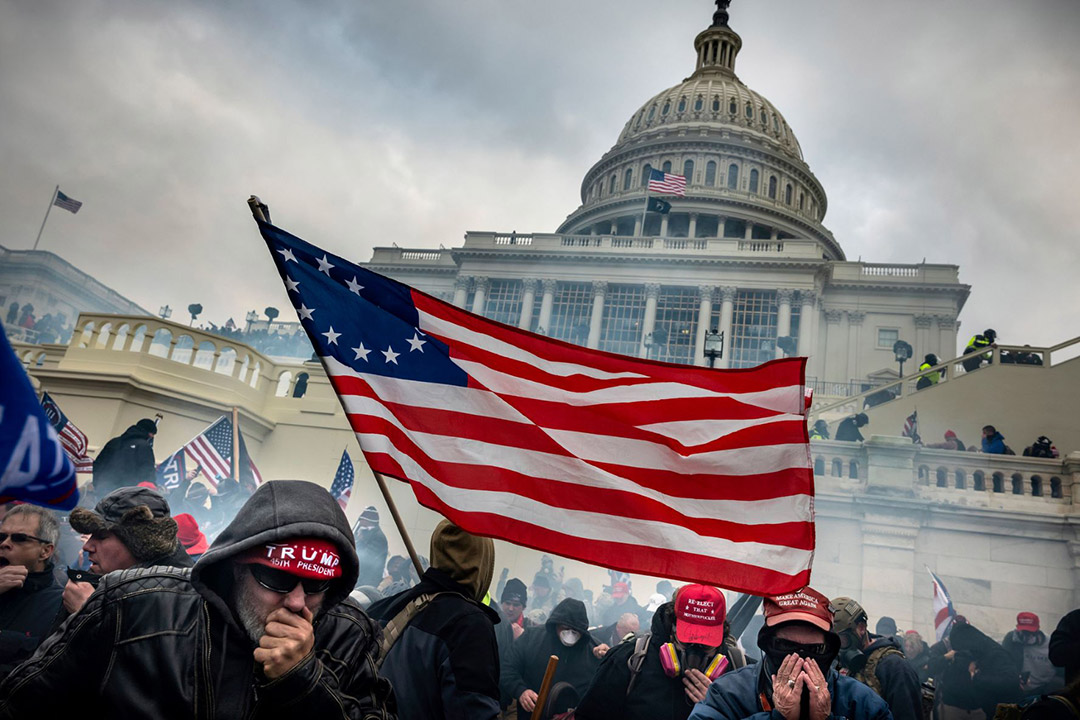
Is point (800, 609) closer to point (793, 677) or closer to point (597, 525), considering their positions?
point (793, 677)

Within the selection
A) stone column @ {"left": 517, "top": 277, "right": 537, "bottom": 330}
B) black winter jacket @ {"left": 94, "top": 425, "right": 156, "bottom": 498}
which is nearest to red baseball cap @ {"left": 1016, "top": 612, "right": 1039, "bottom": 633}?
black winter jacket @ {"left": 94, "top": 425, "right": 156, "bottom": 498}

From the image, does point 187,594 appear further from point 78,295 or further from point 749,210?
point 749,210

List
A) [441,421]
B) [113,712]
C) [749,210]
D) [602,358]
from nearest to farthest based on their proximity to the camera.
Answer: [113,712], [441,421], [602,358], [749,210]

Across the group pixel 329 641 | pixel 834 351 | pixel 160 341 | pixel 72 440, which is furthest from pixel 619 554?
pixel 834 351

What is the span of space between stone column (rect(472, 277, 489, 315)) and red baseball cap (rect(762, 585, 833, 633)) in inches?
1685

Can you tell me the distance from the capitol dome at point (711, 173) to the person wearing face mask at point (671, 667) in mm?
55177

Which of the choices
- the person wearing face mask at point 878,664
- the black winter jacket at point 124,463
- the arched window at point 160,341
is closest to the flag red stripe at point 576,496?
the person wearing face mask at point 878,664

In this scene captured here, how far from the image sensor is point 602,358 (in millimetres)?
3986

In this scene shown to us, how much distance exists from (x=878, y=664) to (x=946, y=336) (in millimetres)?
43045

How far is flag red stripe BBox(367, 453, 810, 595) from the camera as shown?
3.36m

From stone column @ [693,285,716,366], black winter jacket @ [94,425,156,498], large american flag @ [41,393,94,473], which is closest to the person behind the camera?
black winter jacket @ [94,425,156,498]

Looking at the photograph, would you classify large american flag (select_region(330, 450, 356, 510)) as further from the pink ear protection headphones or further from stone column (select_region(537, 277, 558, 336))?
stone column (select_region(537, 277, 558, 336))

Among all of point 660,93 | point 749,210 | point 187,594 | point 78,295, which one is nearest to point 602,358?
point 187,594

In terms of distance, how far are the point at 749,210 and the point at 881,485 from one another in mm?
50456
